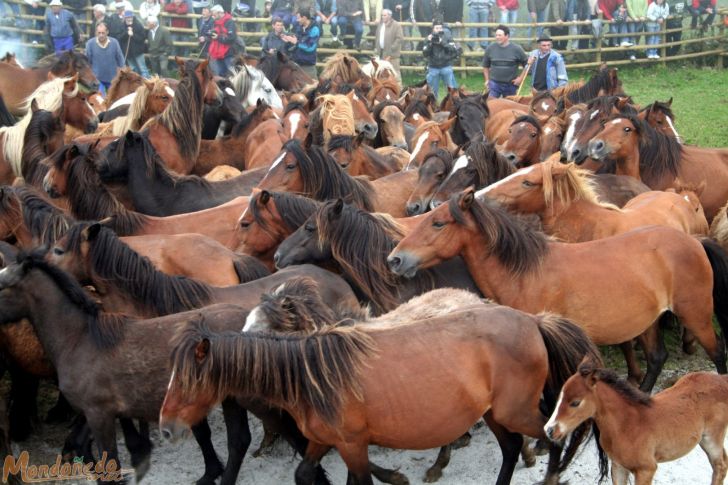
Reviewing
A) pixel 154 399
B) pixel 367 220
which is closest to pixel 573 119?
pixel 367 220

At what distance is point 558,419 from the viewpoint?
5.04 m

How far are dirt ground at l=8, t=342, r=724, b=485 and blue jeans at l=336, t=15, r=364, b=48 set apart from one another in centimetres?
1694

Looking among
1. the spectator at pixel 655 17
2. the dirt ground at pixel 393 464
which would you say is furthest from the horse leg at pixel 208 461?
the spectator at pixel 655 17

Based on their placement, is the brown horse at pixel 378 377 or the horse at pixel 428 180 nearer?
the brown horse at pixel 378 377

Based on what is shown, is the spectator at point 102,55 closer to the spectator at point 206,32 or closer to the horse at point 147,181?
the spectator at point 206,32

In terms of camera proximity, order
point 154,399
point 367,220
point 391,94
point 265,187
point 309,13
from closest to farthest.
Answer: point 154,399 < point 367,220 < point 265,187 < point 391,94 < point 309,13

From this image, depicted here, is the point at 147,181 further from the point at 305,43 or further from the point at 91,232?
the point at 305,43

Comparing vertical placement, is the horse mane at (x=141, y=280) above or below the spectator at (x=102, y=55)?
below

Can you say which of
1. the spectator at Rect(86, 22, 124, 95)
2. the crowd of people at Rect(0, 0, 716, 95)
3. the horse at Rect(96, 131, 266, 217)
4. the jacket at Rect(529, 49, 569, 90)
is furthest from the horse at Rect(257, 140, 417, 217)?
the spectator at Rect(86, 22, 124, 95)

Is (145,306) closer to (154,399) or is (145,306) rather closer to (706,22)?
(154,399)

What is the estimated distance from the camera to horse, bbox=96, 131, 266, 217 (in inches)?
328

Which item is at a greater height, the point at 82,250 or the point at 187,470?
the point at 82,250

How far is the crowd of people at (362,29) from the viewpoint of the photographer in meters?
16.6

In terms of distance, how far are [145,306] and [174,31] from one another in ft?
57.0
